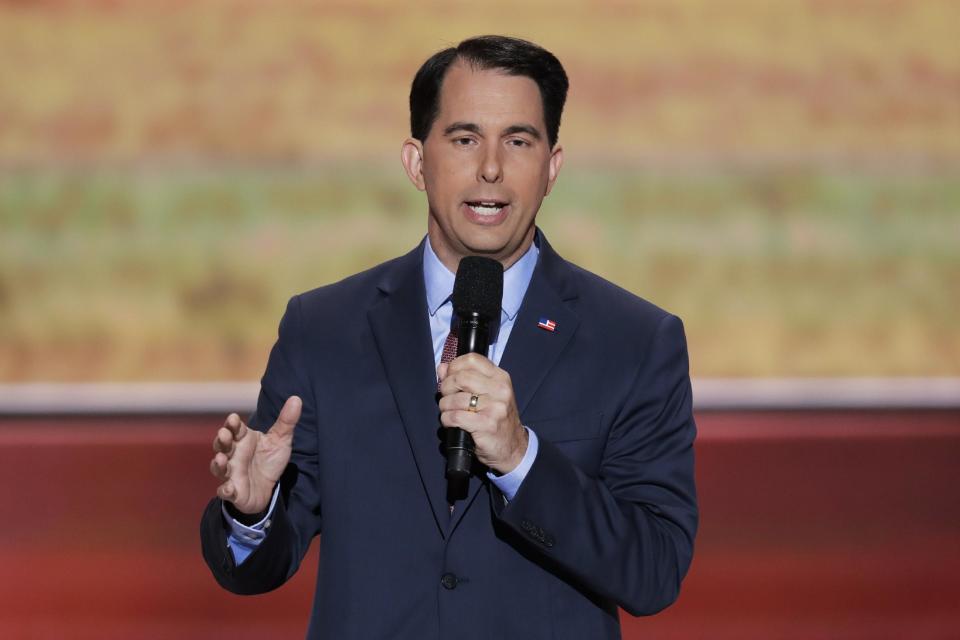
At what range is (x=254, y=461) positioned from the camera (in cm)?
143

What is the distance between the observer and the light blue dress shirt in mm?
1472

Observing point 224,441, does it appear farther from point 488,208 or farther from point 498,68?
point 498,68

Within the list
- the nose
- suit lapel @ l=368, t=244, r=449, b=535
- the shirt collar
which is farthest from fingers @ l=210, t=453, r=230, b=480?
the nose

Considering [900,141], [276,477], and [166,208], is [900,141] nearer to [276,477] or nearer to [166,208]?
[166,208]

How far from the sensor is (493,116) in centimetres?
153

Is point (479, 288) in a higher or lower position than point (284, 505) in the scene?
higher

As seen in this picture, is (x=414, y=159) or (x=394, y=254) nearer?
(x=414, y=159)

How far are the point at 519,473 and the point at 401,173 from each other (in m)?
3.04

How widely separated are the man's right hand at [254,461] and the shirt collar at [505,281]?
253 mm

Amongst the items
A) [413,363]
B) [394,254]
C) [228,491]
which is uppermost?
[413,363]

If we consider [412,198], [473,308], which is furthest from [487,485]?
[412,198]

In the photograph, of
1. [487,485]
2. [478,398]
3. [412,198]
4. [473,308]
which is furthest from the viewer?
[412,198]

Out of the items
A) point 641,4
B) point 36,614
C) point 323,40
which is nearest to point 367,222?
point 323,40

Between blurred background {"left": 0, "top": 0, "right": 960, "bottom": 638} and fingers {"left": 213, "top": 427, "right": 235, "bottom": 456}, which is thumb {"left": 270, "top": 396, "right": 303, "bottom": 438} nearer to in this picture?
fingers {"left": 213, "top": 427, "right": 235, "bottom": 456}
